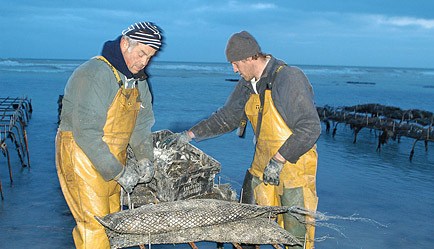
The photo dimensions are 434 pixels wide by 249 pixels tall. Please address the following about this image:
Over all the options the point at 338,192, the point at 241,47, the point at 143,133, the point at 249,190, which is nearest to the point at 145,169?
the point at 143,133

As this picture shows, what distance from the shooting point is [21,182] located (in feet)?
30.2

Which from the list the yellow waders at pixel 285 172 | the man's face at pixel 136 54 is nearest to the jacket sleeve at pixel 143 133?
the man's face at pixel 136 54

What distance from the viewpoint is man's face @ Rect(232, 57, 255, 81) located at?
12.5 ft

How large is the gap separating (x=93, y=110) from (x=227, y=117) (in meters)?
1.78

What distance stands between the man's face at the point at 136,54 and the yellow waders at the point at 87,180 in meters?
0.21

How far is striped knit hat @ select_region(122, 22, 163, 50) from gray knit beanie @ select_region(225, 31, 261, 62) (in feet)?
2.50

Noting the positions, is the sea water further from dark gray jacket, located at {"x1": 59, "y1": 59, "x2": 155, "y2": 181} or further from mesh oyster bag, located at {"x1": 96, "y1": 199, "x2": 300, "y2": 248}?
mesh oyster bag, located at {"x1": 96, "y1": 199, "x2": 300, "y2": 248}

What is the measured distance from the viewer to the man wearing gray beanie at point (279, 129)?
3670 mm

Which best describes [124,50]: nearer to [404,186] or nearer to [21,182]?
[21,182]

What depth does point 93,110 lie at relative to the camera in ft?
10.1

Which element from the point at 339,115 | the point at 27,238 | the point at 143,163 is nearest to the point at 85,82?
the point at 143,163

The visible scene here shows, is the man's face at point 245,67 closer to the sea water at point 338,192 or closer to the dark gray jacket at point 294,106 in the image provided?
the dark gray jacket at point 294,106

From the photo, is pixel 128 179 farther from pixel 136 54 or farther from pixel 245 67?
pixel 245 67

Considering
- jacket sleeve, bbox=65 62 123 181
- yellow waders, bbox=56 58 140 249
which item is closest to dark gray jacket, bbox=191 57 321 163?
yellow waders, bbox=56 58 140 249
